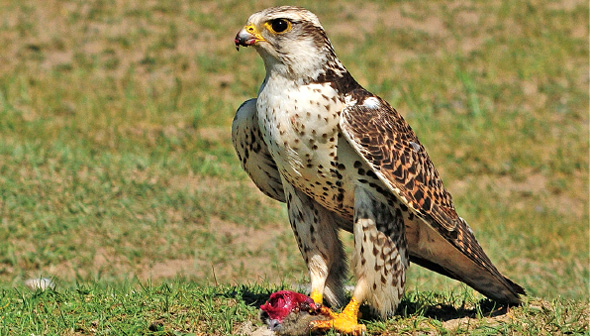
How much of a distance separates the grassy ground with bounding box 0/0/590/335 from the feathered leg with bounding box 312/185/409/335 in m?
0.21

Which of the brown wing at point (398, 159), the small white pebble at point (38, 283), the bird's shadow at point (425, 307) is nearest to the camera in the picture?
the brown wing at point (398, 159)

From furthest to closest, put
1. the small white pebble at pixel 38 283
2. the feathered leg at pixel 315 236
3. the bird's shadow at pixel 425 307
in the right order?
the small white pebble at pixel 38 283, the bird's shadow at pixel 425 307, the feathered leg at pixel 315 236

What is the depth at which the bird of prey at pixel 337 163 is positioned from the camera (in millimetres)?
4285

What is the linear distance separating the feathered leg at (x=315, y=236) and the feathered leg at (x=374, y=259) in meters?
0.31

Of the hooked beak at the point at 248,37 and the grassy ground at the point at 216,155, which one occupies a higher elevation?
the hooked beak at the point at 248,37

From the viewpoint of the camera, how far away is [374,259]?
450 cm

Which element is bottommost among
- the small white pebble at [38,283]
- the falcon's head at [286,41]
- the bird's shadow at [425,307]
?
the small white pebble at [38,283]

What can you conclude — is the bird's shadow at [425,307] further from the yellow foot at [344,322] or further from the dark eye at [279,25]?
the dark eye at [279,25]

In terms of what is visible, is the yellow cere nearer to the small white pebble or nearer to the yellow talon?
the yellow talon

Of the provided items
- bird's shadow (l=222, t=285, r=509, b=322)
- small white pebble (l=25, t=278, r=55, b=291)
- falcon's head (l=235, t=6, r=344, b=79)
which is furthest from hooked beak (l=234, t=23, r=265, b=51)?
small white pebble (l=25, t=278, r=55, b=291)

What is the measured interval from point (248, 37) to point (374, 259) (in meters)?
1.36

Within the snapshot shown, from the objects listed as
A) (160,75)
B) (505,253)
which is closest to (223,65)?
(160,75)

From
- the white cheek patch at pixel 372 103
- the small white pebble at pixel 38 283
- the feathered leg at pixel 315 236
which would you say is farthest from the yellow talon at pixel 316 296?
the small white pebble at pixel 38 283

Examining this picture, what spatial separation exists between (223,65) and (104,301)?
6.22m
